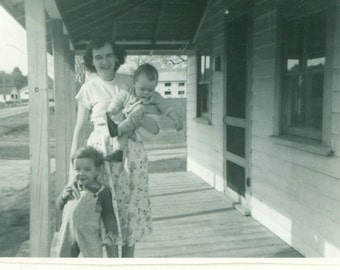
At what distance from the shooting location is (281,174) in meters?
3.83

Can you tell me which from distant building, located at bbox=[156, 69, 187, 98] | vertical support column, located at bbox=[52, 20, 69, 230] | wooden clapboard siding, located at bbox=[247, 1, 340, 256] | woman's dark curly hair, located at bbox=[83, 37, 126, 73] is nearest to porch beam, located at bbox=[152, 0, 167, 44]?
wooden clapboard siding, located at bbox=[247, 1, 340, 256]

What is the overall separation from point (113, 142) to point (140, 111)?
26 cm

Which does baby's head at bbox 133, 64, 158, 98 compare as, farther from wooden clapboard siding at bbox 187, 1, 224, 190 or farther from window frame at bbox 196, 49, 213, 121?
window frame at bbox 196, 49, 213, 121

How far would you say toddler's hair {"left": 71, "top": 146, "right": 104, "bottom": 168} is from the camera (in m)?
2.38

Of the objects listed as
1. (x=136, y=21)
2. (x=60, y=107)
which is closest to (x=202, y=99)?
(x=136, y=21)

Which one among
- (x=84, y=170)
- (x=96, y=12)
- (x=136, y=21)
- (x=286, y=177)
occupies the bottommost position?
(x=286, y=177)

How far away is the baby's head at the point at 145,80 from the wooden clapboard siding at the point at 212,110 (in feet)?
10.3

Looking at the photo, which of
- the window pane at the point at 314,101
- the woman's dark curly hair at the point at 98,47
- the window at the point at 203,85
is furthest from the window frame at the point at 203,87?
the woman's dark curly hair at the point at 98,47

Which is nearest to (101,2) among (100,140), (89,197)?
(100,140)

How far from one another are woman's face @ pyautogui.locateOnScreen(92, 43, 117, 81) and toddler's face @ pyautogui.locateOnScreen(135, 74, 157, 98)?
0.68 ft

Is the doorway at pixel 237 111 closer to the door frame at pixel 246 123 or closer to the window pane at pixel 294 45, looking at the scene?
the door frame at pixel 246 123

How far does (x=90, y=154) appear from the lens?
7.84 ft

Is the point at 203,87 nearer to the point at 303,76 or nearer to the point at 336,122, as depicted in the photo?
the point at 303,76

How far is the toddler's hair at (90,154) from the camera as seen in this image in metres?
2.38
